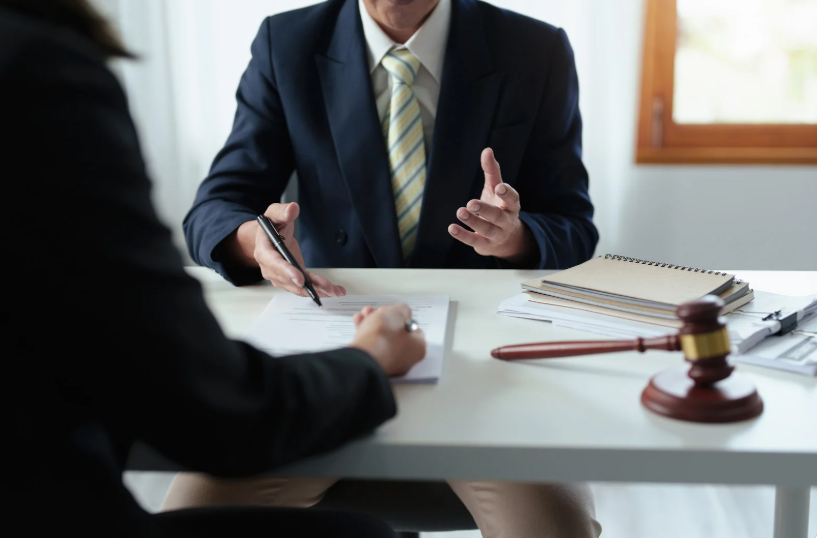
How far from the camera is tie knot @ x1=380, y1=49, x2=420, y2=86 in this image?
1504mm

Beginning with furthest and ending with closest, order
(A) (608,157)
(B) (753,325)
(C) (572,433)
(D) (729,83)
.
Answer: (D) (729,83), (A) (608,157), (B) (753,325), (C) (572,433)

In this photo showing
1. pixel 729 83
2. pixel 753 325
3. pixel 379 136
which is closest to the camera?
pixel 753 325

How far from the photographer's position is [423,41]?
154 cm

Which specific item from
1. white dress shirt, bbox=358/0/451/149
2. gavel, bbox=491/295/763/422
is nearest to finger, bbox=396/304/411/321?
gavel, bbox=491/295/763/422

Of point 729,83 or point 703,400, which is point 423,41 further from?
point 729,83

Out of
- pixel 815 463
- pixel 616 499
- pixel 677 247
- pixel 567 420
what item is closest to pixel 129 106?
pixel 567 420

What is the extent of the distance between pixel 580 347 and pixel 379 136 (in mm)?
807

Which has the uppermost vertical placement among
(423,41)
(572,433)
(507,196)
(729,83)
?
(423,41)

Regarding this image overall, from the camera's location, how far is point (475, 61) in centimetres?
155

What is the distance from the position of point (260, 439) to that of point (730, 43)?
247 centimetres

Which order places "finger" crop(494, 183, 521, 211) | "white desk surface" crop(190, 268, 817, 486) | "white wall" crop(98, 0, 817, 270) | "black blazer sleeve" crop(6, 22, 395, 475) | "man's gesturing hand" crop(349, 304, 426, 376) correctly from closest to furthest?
"black blazer sleeve" crop(6, 22, 395, 475) < "white desk surface" crop(190, 268, 817, 486) < "man's gesturing hand" crop(349, 304, 426, 376) < "finger" crop(494, 183, 521, 211) < "white wall" crop(98, 0, 817, 270)

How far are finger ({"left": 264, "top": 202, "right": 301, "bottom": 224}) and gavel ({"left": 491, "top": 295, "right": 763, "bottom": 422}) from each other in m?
0.57

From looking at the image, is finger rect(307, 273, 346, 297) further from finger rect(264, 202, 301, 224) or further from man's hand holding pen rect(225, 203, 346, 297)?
finger rect(264, 202, 301, 224)

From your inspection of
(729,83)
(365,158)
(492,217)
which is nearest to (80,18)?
(492,217)
